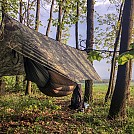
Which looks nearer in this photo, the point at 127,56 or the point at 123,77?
the point at 127,56

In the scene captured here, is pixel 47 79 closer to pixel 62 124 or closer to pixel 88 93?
pixel 62 124

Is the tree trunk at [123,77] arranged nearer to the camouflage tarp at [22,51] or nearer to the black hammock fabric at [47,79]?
the camouflage tarp at [22,51]

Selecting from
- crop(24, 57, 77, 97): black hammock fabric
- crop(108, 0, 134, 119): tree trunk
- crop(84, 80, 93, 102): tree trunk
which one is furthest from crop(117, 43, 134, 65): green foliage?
crop(84, 80, 93, 102): tree trunk

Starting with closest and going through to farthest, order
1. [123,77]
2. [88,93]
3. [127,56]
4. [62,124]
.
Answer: [127,56]
[62,124]
[123,77]
[88,93]

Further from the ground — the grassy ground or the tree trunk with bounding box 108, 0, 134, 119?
the tree trunk with bounding box 108, 0, 134, 119

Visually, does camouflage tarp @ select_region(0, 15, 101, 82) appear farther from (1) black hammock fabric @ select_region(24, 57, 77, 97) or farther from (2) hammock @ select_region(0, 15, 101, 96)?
(1) black hammock fabric @ select_region(24, 57, 77, 97)

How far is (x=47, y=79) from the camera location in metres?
4.98

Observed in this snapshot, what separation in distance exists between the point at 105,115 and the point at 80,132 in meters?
1.70

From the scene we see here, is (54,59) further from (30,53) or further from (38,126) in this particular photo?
(38,126)

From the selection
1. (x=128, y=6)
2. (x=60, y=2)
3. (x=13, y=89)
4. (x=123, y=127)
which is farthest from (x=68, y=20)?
(x=123, y=127)

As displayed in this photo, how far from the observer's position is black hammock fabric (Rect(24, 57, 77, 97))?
4.97m

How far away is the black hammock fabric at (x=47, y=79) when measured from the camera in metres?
4.97

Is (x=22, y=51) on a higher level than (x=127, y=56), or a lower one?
higher

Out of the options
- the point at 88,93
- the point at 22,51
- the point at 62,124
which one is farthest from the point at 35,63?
the point at 88,93
